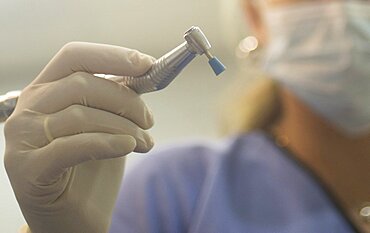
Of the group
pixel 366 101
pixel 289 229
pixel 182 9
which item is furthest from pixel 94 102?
pixel 366 101

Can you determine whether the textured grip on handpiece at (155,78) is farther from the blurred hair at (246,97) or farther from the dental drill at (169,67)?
the blurred hair at (246,97)

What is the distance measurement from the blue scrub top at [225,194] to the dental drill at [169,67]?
15 centimetres

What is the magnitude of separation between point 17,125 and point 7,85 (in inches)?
2.2

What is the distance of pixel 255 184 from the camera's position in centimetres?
87

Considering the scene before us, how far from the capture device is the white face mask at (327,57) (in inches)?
35.7

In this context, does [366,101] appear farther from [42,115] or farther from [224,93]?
[42,115]

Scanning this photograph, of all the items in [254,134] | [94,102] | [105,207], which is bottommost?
[254,134]

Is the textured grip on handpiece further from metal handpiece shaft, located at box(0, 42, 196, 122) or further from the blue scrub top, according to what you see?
the blue scrub top

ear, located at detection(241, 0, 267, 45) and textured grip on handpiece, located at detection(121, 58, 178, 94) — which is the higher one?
textured grip on handpiece, located at detection(121, 58, 178, 94)

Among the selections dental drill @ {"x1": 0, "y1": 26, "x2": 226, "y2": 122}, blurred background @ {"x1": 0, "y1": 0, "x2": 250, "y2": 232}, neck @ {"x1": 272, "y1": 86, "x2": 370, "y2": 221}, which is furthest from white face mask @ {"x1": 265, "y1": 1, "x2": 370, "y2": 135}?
dental drill @ {"x1": 0, "y1": 26, "x2": 226, "y2": 122}

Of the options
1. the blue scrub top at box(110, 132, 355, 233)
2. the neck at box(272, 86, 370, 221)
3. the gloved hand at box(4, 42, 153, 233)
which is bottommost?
the neck at box(272, 86, 370, 221)

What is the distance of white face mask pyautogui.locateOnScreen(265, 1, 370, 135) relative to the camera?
0.91 meters

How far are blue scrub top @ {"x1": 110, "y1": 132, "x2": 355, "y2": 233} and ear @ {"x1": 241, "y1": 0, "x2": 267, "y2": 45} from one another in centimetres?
18

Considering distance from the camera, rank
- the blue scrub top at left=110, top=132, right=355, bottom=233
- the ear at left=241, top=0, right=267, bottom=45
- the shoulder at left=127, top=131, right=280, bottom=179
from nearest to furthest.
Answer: the blue scrub top at left=110, top=132, right=355, bottom=233 → the shoulder at left=127, top=131, right=280, bottom=179 → the ear at left=241, top=0, right=267, bottom=45
